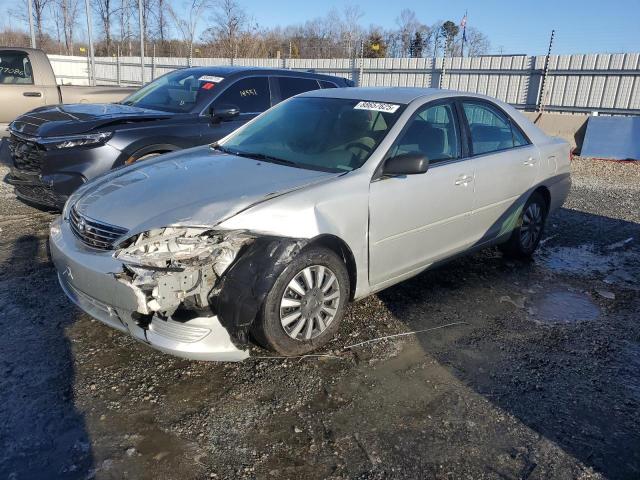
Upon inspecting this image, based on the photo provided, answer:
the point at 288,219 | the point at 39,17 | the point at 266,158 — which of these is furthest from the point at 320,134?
the point at 39,17

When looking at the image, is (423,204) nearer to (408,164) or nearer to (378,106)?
(408,164)

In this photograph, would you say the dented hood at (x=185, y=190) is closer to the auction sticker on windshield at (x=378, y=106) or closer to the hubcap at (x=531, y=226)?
the auction sticker on windshield at (x=378, y=106)

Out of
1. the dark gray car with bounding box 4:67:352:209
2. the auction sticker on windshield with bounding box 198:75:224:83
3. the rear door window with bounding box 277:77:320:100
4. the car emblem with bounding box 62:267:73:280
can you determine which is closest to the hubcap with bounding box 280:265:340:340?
the car emblem with bounding box 62:267:73:280

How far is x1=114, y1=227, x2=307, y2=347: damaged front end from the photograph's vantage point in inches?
111

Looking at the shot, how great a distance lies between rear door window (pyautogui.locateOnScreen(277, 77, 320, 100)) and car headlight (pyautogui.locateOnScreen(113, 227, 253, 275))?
4.22m

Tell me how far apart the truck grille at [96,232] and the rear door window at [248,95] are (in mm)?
3230

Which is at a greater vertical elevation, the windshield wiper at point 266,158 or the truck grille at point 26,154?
the windshield wiper at point 266,158

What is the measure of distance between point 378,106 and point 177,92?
3.34 metres

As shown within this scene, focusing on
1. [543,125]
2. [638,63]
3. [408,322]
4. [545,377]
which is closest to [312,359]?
[408,322]

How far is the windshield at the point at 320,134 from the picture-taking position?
3.74 metres

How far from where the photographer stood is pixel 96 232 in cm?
314

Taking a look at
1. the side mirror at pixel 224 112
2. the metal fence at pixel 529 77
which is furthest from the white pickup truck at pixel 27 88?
the metal fence at pixel 529 77

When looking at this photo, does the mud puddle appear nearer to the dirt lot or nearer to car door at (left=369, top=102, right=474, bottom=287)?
the dirt lot

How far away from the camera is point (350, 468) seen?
95.7 inches
